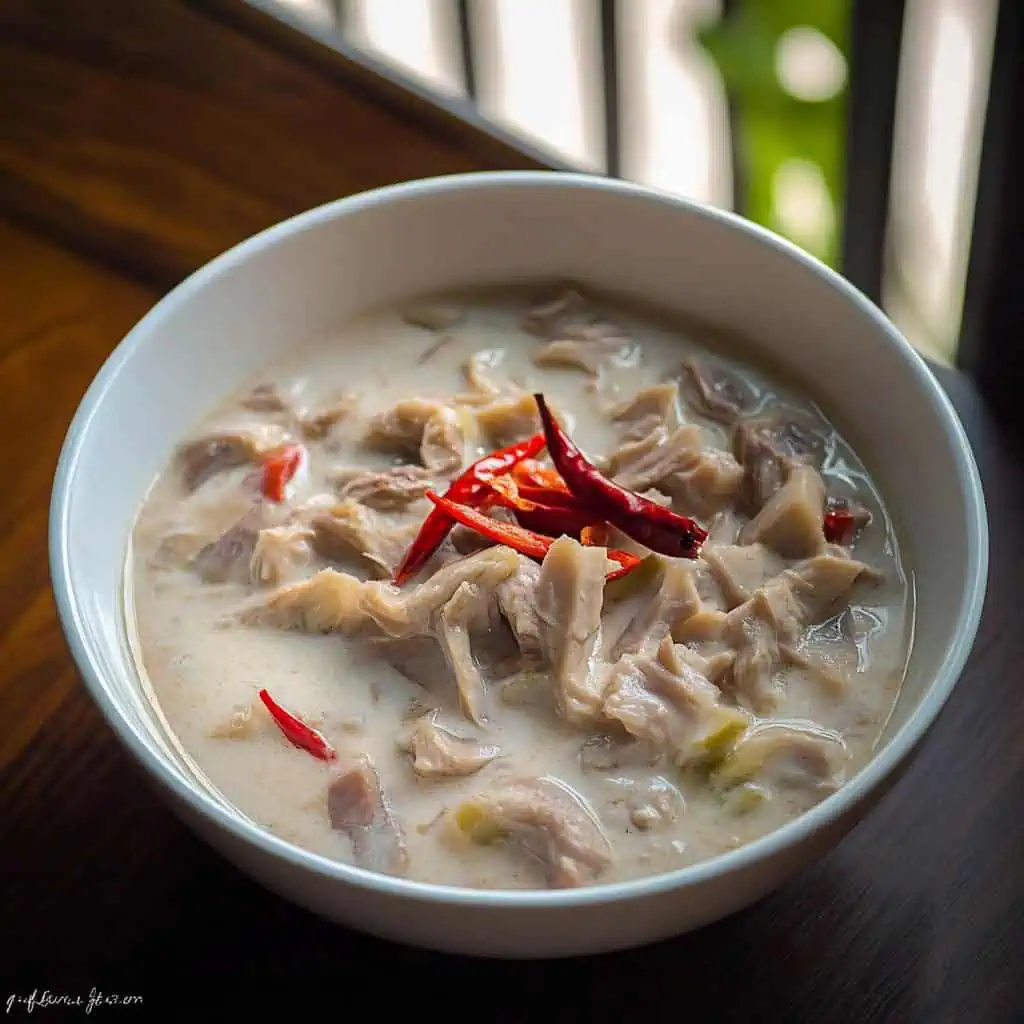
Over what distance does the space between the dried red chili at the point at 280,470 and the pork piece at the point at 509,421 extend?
0.18 meters

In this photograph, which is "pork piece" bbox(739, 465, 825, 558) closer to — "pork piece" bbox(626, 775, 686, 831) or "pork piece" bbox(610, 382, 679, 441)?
"pork piece" bbox(610, 382, 679, 441)

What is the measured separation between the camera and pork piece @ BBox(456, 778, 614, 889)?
1.16 meters

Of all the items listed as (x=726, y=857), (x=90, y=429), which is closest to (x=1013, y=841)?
(x=726, y=857)

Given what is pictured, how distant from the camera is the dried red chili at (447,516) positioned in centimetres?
136

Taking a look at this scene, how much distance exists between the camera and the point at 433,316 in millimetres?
1646

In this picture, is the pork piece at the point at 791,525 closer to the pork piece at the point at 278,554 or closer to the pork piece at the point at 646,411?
the pork piece at the point at 646,411

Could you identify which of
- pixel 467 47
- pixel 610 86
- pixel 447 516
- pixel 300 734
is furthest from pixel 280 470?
pixel 467 47

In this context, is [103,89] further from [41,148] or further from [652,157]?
[652,157]

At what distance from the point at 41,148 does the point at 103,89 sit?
0.11 metres

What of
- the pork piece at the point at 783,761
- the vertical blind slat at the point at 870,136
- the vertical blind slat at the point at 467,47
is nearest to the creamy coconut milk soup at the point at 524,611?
the pork piece at the point at 783,761

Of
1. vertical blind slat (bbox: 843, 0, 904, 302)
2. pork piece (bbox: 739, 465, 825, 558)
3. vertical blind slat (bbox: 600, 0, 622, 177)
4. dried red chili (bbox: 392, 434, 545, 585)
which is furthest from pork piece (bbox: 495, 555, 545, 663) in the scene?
vertical blind slat (bbox: 600, 0, 622, 177)

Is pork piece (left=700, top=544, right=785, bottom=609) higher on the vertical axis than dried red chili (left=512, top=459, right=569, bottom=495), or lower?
lower

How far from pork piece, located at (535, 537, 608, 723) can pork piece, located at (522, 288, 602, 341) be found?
1.28ft

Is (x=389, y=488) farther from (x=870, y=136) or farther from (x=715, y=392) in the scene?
Answer: (x=870, y=136)
